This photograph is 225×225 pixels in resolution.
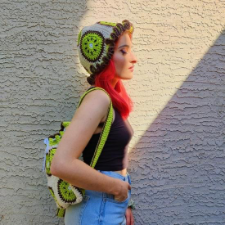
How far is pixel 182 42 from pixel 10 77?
3.42 ft

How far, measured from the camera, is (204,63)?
211 centimetres

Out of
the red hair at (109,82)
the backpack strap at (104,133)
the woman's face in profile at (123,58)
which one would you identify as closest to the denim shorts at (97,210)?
the backpack strap at (104,133)

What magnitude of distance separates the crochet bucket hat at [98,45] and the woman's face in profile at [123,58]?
36 millimetres

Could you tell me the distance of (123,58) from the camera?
161cm

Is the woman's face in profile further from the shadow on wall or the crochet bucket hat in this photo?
the shadow on wall

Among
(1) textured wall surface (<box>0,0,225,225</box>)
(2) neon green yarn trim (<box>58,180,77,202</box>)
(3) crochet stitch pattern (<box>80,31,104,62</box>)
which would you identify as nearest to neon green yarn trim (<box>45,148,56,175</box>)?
(2) neon green yarn trim (<box>58,180,77,202</box>)

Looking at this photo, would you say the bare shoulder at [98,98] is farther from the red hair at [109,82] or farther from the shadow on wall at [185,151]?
the shadow on wall at [185,151]

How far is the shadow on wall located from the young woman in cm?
48

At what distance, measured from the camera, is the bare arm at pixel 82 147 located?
4.43 ft

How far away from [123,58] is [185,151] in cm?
83

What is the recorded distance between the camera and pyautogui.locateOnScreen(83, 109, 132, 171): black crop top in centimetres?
153

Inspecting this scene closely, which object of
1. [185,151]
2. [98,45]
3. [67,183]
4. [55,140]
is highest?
[98,45]

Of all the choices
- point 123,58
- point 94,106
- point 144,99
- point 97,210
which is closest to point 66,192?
point 97,210

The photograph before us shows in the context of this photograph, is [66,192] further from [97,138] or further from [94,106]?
[94,106]
